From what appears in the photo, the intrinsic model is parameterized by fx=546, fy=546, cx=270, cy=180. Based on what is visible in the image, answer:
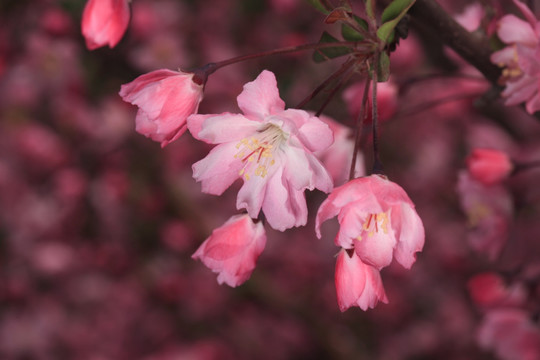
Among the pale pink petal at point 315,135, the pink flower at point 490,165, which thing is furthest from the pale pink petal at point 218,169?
the pink flower at point 490,165

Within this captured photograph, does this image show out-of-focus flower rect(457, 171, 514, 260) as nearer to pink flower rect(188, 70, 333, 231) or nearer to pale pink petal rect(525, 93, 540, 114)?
pale pink petal rect(525, 93, 540, 114)

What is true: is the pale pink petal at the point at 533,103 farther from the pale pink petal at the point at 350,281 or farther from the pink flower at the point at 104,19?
the pink flower at the point at 104,19

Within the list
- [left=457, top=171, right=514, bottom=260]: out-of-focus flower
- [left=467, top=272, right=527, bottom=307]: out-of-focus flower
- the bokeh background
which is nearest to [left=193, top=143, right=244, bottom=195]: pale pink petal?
[left=457, top=171, right=514, bottom=260]: out-of-focus flower

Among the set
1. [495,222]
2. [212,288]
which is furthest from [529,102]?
[212,288]

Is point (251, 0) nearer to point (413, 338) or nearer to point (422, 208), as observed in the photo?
point (422, 208)

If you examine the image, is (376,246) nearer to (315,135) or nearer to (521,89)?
(315,135)

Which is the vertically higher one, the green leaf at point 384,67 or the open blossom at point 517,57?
the green leaf at point 384,67

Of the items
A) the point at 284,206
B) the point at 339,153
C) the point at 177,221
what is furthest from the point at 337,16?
the point at 177,221

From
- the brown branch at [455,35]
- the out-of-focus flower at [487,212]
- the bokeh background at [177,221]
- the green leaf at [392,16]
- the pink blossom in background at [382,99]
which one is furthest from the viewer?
the bokeh background at [177,221]
